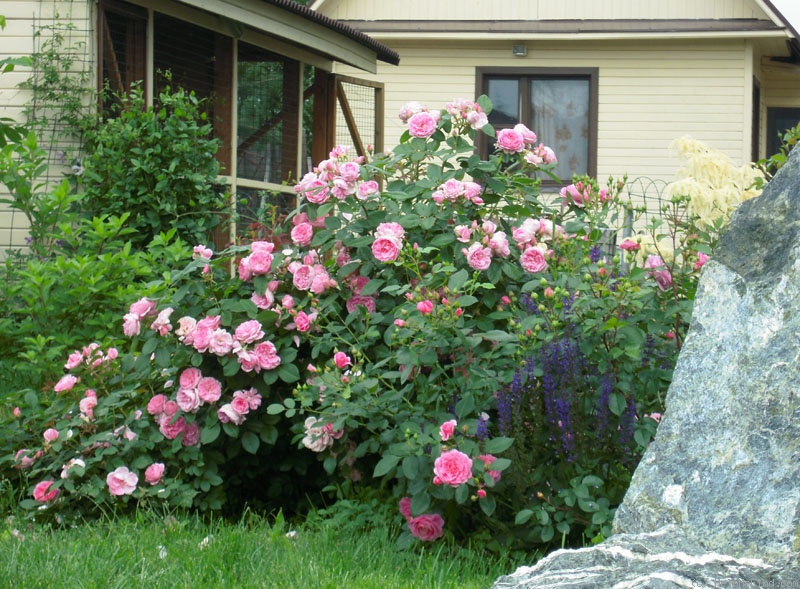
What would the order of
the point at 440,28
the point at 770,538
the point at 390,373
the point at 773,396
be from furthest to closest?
the point at 440,28, the point at 390,373, the point at 773,396, the point at 770,538

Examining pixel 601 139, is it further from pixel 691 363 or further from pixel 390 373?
pixel 691 363

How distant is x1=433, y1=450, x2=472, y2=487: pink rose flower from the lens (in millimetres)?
3297

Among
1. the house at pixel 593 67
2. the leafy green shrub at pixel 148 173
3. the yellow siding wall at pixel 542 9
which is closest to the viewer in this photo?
the leafy green shrub at pixel 148 173

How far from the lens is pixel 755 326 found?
8.03ft

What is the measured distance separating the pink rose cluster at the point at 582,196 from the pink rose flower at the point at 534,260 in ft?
1.35

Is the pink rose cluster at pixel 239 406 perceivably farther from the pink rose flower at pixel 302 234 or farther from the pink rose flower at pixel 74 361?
the pink rose flower at pixel 74 361

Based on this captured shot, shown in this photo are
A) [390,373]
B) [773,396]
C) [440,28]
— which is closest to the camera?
[773,396]

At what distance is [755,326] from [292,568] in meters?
1.54

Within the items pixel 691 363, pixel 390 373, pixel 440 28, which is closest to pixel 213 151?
pixel 390 373

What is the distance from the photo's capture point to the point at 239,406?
13.1 ft

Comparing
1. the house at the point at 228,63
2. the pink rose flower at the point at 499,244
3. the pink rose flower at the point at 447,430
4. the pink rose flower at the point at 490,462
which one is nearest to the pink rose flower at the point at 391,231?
the pink rose flower at the point at 499,244

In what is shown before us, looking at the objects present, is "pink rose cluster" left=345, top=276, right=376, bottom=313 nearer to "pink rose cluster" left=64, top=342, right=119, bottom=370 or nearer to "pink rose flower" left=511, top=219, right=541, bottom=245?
"pink rose flower" left=511, top=219, right=541, bottom=245

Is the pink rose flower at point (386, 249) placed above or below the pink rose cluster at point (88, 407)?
above

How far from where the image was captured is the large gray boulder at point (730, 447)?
2152 millimetres
